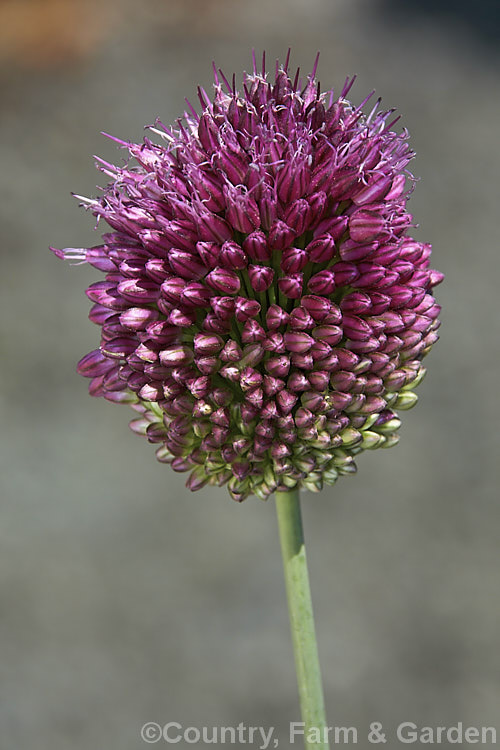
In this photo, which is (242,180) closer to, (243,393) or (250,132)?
(250,132)

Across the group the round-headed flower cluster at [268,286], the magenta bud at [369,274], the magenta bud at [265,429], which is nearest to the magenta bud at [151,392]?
the round-headed flower cluster at [268,286]

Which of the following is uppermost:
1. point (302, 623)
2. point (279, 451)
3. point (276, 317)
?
point (276, 317)

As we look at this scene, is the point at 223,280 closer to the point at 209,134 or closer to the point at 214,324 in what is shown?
the point at 214,324

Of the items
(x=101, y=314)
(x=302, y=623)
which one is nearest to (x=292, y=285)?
(x=101, y=314)

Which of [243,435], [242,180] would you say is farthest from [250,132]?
[243,435]

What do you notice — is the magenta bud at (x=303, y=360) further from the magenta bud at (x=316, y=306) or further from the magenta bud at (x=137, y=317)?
the magenta bud at (x=137, y=317)
